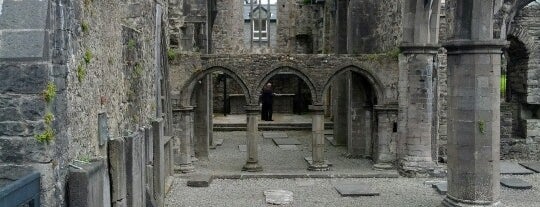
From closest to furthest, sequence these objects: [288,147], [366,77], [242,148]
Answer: [366,77] < [242,148] < [288,147]

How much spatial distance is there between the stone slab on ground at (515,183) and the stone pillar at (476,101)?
343 centimetres

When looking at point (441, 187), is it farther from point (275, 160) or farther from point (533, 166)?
point (275, 160)

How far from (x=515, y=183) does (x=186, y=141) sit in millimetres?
7858

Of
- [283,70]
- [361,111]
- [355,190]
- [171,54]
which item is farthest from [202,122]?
[355,190]

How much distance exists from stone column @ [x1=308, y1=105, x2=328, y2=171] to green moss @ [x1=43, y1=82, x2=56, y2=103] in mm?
11146

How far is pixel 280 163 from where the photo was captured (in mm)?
15977

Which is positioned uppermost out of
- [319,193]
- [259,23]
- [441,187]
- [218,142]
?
[259,23]

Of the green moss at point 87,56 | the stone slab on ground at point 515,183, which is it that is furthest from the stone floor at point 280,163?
the green moss at point 87,56

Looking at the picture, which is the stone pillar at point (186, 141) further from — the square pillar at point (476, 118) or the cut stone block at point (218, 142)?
the square pillar at point (476, 118)

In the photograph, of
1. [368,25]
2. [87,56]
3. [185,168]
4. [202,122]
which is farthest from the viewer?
[368,25]

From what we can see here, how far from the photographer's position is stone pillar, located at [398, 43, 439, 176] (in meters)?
13.9

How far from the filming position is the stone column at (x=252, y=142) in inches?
577

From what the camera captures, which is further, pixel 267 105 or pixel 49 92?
pixel 267 105

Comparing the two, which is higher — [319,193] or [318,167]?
[318,167]
